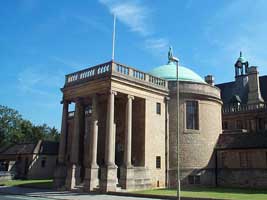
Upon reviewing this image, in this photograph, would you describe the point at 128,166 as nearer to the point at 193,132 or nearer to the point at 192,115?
the point at 193,132

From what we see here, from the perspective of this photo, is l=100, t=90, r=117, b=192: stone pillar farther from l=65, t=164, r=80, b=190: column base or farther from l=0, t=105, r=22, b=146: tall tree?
l=0, t=105, r=22, b=146: tall tree

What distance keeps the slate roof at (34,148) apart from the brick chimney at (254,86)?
3408 cm

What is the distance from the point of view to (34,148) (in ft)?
177

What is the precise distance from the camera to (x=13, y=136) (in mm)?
71125

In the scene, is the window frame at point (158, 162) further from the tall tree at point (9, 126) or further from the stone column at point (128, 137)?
the tall tree at point (9, 126)

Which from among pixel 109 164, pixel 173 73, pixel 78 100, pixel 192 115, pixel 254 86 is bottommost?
pixel 109 164

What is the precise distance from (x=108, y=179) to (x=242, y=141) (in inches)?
631

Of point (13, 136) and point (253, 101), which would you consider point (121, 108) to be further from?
point (13, 136)

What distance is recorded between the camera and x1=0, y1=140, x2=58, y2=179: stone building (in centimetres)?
5278

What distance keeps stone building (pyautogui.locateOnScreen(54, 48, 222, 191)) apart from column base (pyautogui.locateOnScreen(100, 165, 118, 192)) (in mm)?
82

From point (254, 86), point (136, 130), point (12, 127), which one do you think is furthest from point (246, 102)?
point (12, 127)

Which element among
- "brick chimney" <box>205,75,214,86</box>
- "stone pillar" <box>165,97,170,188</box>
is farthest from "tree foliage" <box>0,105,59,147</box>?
"stone pillar" <box>165,97,170,188</box>

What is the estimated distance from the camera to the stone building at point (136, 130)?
29062 mm

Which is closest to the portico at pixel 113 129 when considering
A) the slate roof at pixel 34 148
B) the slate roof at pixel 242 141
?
the slate roof at pixel 242 141
